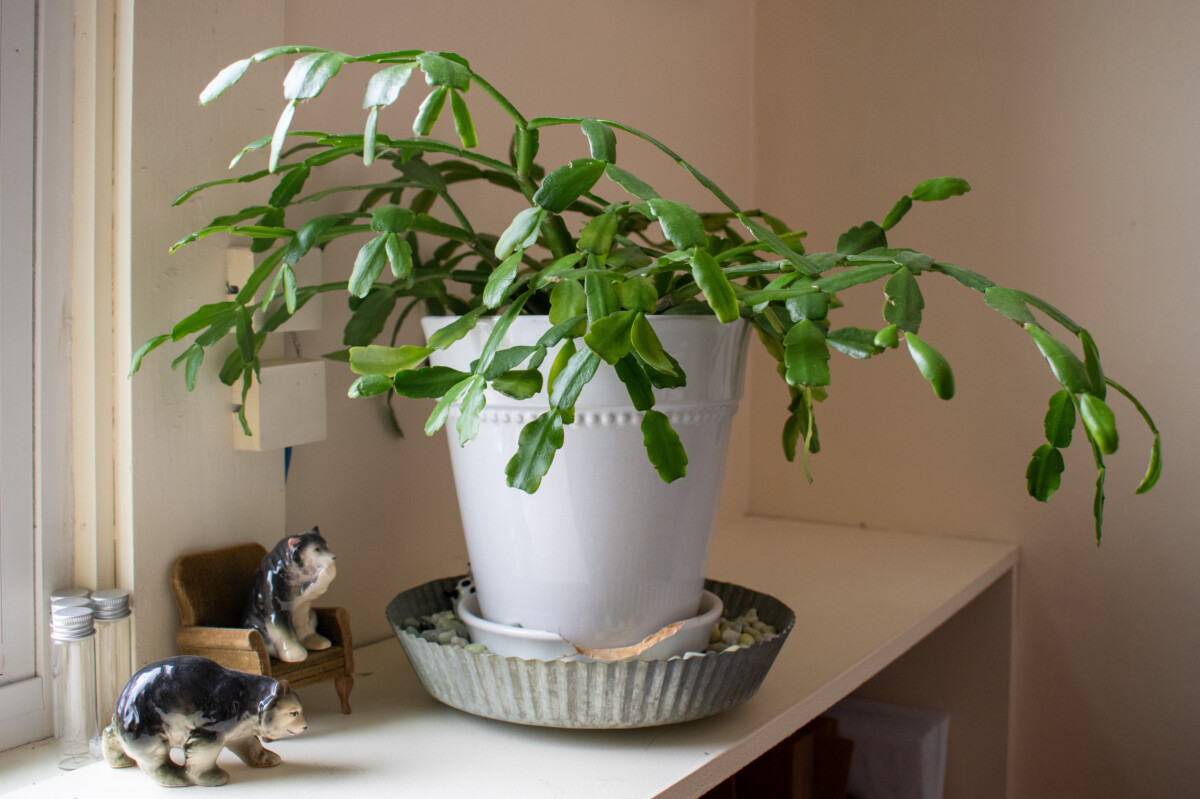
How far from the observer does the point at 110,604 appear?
0.72 meters

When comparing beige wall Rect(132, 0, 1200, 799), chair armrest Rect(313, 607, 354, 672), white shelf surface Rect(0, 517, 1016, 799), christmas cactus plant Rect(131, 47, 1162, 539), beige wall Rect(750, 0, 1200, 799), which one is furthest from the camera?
beige wall Rect(750, 0, 1200, 799)

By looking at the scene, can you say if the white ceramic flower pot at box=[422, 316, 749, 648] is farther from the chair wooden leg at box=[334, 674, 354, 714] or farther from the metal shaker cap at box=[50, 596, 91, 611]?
the metal shaker cap at box=[50, 596, 91, 611]

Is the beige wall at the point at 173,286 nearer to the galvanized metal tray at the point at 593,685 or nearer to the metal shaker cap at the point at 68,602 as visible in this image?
the metal shaker cap at the point at 68,602

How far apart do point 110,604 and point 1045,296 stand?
1270 mm

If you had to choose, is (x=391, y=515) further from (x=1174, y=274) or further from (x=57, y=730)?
(x=1174, y=274)

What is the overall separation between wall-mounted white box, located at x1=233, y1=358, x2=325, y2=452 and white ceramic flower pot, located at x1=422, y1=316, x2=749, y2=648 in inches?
6.2

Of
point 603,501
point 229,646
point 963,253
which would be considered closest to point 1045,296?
point 963,253

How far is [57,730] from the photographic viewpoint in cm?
77

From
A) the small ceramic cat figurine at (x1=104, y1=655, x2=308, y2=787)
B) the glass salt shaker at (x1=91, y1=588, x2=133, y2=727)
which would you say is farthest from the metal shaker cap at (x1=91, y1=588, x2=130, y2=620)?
the small ceramic cat figurine at (x1=104, y1=655, x2=308, y2=787)

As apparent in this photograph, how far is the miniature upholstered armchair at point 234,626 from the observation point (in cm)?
74

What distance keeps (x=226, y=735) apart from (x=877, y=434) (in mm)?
1180

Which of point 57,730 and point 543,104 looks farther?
point 543,104

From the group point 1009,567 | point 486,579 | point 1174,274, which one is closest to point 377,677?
point 486,579

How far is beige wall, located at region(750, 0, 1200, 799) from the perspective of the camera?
1340 millimetres
